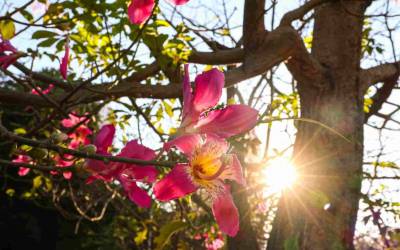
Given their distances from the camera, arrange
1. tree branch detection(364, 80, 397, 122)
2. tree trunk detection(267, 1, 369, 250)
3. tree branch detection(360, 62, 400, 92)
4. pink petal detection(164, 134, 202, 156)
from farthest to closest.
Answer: tree branch detection(364, 80, 397, 122) → tree branch detection(360, 62, 400, 92) → tree trunk detection(267, 1, 369, 250) → pink petal detection(164, 134, 202, 156)

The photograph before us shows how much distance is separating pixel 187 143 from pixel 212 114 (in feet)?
0.19

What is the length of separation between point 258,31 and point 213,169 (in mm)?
1342

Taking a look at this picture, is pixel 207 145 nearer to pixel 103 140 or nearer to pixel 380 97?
pixel 103 140

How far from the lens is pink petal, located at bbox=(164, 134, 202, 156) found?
0.59 m

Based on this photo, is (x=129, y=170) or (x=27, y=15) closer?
(x=129, y=170)

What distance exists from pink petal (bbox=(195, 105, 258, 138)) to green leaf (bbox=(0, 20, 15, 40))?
0.80 m

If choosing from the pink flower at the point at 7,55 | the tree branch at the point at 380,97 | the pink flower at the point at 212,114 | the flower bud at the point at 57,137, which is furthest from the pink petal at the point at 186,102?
the tree branch at the point at 380,97

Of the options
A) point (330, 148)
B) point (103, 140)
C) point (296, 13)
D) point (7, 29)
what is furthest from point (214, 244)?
point (103, 140)

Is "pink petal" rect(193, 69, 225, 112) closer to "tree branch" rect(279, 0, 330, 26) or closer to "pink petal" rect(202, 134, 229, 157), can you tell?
"pink petal" rect(202, 134, 229, 157)

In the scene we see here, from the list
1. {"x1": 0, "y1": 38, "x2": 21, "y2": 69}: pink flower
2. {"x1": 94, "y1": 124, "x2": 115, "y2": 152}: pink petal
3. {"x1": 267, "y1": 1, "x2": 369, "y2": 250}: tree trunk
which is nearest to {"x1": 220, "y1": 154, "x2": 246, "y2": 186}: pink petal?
{"x1": 94, "y1": 124, "x2": 115, "y2": 152}: pink petal

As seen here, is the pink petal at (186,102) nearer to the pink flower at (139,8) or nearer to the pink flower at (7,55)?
the pink flower at (139,8)

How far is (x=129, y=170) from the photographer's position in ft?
2.48

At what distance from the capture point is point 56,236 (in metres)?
5.36

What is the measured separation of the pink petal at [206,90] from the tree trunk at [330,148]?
3.77 feet
